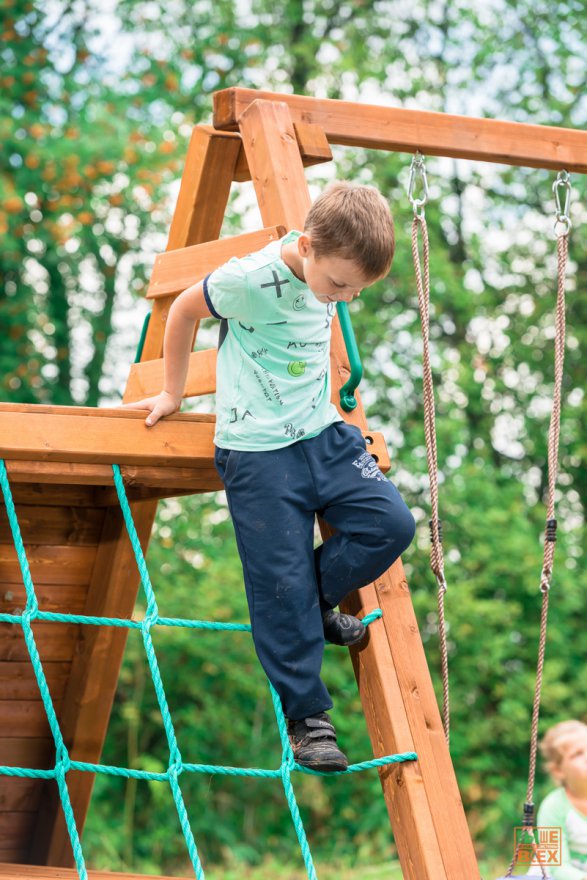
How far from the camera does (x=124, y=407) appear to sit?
86.2 inches

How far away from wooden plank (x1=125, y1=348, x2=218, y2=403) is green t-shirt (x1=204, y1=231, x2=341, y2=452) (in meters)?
0.40

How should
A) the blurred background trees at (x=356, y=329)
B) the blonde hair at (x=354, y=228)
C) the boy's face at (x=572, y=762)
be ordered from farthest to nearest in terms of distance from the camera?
the blurred background trees at (x=356, y=329) → the boy's face at (x=572, y=762) → the blonde hair at (x=354, y=228)

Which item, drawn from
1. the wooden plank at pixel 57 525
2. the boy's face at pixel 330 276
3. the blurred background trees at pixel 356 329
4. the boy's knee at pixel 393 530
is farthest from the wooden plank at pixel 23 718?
the blurred background trees at pixel 356 329

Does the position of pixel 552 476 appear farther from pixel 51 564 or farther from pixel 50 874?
pixel 50 874

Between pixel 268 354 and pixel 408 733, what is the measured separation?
736mm

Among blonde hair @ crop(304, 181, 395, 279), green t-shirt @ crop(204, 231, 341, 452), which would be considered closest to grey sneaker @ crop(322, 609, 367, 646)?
green t-shirt @ crop(204, 231, 341, 452)

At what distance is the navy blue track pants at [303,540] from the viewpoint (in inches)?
78.0

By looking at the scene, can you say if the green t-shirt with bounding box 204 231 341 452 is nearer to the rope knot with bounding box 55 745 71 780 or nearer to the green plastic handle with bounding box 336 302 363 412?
the green plastic handle with bounding box 336 302 363 412

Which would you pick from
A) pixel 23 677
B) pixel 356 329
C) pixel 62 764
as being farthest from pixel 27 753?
pixel 356 329

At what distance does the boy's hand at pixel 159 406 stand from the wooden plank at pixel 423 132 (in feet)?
2.34

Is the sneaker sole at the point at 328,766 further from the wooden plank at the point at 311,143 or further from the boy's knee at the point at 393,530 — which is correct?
the wooden plank at the point at 311,143

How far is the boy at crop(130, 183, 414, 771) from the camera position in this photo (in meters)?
1.98

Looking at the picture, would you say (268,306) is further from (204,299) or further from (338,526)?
(338,526)

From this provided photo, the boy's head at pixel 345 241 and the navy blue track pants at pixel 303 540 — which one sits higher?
the boy's head at pixel 345 241
